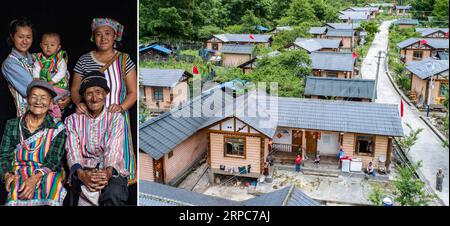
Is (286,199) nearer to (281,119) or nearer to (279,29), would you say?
(281,119)

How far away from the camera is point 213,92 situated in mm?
7066

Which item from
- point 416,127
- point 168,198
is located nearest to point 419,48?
point 416,127

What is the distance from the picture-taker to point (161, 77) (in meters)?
8.39

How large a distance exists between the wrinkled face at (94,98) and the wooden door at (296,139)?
3835mm

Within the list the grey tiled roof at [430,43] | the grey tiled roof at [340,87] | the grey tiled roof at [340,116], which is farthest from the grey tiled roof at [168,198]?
the grey tiled roof at [430,43]

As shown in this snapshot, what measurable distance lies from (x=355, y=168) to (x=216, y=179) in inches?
68.9

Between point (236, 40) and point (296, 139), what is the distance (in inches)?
267

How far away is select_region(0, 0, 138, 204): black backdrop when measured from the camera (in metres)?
2.09

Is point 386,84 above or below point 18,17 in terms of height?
below

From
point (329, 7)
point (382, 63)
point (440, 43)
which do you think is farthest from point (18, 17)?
point (440, 43)

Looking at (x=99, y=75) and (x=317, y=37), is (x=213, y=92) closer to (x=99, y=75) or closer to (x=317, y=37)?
(x=99, y=75)

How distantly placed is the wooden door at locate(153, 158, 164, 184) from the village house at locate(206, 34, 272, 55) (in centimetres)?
661

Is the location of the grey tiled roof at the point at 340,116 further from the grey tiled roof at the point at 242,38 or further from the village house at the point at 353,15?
the grey tiled roof at the point at 242,38

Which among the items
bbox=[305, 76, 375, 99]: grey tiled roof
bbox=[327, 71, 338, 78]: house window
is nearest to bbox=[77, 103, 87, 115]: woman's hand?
bbox=[305, 76, 375, 99]: grey tiled roof
